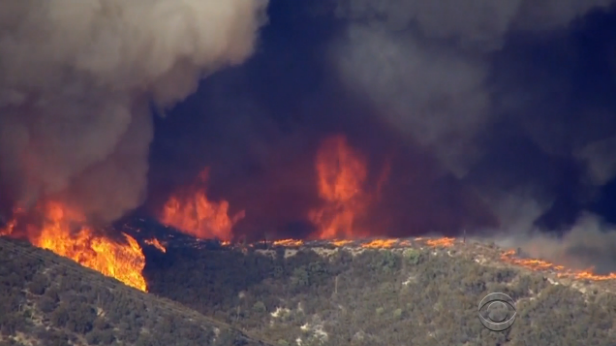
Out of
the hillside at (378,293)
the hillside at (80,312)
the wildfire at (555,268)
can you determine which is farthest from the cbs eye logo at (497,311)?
the hillside at (80,312)

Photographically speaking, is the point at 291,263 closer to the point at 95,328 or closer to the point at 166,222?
the point at 166,222

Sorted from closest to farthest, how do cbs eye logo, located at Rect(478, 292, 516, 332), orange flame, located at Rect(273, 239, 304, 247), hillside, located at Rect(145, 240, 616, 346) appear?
hillside, located at Rect(145, 240, 616, 346)
cbs eye logo, located at Rect(478, 292, 516, 332)
orange flame, located at Rect(273, 239, 304, 247)

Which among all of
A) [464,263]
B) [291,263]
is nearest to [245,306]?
[291,263]

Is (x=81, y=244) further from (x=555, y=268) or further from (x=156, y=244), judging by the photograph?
(x=555, y=268)

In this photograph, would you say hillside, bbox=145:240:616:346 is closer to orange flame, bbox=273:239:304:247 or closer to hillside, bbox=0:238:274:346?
orange flame, bbox=273:239:304:247

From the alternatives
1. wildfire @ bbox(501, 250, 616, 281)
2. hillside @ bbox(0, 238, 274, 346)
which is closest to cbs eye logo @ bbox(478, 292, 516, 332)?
wildfire @ bbox(501, 250, 616, 281)

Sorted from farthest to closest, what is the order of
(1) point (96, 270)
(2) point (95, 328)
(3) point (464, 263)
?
(3) point (464, 263) < (1) point (96, 270) < (2) point (95, 328)
